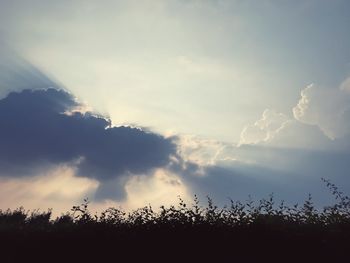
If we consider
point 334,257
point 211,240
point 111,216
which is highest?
point 111,216

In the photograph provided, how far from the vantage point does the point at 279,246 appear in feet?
26.9

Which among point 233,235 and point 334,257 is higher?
point 233,235

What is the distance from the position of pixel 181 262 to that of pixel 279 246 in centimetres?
213

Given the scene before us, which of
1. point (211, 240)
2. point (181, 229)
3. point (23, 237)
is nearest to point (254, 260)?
point (211, 240)

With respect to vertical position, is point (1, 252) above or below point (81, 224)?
below

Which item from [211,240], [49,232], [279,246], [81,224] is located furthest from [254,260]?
[49,232]

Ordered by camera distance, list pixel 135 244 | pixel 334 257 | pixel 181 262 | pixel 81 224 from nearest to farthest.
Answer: pixel 334 257 < pixel 181 262 < pixel 135 244 < pixel 81 224

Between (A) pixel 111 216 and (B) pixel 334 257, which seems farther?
(A) pixel 111 216

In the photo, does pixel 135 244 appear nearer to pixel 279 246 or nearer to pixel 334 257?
pixel 279 246

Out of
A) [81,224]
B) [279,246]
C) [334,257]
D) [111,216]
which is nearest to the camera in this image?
[334,257]

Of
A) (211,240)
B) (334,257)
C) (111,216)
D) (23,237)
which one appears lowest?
(334,257)

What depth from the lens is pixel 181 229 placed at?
9.86 meters

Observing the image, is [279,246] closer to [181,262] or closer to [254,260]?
[254,260]

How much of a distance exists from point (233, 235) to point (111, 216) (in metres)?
4.95
